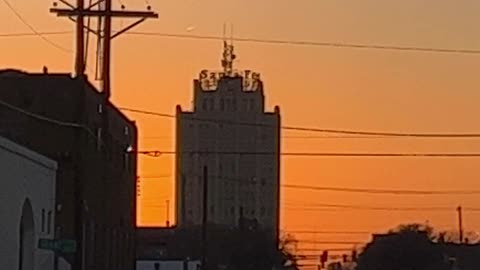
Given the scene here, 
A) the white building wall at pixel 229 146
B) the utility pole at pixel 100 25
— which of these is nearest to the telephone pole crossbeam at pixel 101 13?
the utility pole at pixel 100 25

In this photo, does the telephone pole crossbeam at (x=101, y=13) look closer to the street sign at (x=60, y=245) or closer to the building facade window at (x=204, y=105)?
the street sign at (x=60, y=245)

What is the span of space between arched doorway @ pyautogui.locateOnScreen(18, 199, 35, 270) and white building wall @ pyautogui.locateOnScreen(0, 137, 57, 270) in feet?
0.14

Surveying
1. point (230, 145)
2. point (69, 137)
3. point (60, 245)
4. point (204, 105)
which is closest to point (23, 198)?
point (60, 245)

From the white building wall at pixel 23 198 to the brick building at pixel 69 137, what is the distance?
0.87 metres

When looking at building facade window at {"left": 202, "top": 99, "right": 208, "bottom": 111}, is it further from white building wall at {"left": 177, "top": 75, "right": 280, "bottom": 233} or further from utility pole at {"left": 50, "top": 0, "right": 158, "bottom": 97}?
utility pole at {"left": 50, "top": 0, "right": 158, "bottom": 97}

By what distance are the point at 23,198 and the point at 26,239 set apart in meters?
2.42

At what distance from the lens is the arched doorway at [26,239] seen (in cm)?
4269

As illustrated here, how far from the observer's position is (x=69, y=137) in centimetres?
5209

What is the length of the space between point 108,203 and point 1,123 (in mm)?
8782

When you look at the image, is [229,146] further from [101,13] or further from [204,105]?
[101,13]

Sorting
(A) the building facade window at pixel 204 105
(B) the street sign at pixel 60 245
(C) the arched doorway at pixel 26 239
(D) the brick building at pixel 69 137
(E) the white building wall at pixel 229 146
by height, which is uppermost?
(A) the building facade window at pixel 204 105

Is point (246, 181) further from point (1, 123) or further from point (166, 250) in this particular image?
point (1, 123)

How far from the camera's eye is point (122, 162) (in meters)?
64.7

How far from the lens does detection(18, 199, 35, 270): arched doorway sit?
140 ft
